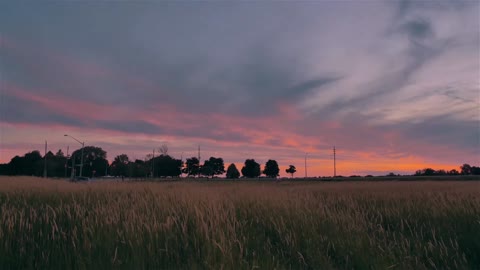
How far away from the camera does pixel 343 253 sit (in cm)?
451

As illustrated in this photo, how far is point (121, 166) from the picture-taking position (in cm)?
11275

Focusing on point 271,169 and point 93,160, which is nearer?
point 93,160

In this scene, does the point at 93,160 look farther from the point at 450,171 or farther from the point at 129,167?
the point at 450,171

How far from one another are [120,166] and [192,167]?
2493cm

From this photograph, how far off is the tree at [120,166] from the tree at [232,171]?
1460 inches

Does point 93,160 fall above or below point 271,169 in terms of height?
above

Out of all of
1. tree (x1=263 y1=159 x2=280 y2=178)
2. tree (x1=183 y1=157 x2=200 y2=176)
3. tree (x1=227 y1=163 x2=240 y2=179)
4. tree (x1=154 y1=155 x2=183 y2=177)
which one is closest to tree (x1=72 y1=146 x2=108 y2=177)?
tree (x1=154 y1=155 x2=183 y2=177)

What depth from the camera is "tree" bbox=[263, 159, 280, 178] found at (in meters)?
133

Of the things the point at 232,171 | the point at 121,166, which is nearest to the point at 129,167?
the point at 121,166

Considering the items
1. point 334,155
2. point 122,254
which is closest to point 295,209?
point 122,254

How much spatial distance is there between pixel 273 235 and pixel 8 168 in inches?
4719

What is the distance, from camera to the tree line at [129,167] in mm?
98062

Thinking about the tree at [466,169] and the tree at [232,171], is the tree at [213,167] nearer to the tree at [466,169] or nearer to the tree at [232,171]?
the tree at [232,171]

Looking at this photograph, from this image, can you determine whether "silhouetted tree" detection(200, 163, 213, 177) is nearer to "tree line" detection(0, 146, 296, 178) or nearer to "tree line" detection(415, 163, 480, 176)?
"tree line" detection(0, 146, 296, 178)
